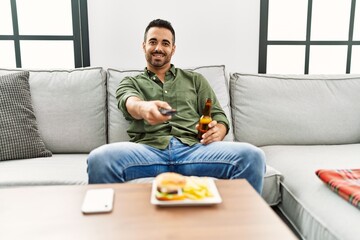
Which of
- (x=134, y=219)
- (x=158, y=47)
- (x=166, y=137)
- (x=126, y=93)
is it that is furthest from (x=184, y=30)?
(x=134, y=219)

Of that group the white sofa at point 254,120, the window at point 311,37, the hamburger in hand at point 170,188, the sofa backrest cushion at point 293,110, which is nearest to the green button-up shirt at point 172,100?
the white sofa at point 254,120

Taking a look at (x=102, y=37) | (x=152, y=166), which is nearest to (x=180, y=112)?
(x=152, y=166)

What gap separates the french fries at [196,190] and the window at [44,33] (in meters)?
1.64

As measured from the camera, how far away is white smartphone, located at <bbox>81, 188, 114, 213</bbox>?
0.99 metres

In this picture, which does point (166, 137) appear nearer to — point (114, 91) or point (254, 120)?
point (114, 91)

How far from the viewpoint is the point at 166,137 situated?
5.47 ft

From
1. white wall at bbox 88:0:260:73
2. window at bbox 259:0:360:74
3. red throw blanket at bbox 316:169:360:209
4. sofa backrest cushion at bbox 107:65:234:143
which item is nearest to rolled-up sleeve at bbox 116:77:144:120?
sofa backrest cushion at bbox 107:65:234:143

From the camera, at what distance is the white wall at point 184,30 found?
239cm

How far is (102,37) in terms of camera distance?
2410 mm

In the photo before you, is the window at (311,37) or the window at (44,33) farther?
the window at (311,37)

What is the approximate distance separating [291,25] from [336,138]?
39.9 inches

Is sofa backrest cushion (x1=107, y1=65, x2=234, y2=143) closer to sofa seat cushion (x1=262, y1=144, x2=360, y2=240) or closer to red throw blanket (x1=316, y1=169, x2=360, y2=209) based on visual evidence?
sofa seat cushion (x1=262, y1=144, x2=360, y2=240)

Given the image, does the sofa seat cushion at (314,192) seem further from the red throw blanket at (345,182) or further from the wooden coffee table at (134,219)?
the wooden coffee table at (134,219)

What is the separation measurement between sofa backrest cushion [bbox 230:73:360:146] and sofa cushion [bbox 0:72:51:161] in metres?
1.11
